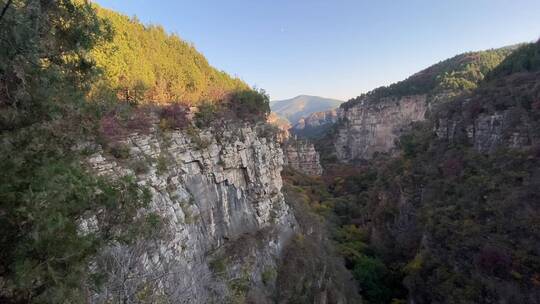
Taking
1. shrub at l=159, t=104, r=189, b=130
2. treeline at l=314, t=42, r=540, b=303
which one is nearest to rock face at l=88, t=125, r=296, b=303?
shrub at l=159, t=104, r=189, b=130

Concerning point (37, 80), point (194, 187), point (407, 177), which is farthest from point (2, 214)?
point (407, 177)

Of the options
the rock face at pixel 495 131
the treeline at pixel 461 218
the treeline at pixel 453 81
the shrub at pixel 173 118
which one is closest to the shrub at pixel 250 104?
the shrub at pixel 173 118

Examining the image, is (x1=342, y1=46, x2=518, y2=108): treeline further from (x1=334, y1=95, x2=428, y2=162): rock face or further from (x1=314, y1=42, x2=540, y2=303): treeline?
(x1=314, y1=42, x2=540, y2=303): treeline

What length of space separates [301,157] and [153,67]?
48.3 m

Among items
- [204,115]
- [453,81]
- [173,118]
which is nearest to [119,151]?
[173,118]

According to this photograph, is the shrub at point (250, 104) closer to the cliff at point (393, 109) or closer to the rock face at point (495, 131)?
the rock face at point (495, 131)

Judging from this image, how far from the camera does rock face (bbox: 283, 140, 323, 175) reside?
6384 centimetres

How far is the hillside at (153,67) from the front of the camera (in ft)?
46.7

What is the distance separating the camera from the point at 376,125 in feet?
248

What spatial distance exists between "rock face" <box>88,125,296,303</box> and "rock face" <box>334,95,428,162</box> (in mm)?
56523

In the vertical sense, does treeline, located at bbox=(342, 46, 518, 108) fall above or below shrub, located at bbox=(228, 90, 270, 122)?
above

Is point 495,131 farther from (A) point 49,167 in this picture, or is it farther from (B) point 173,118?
(A) point 49,167

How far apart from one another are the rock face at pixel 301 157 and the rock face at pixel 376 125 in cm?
1783

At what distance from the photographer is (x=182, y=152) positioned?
14.7 meters
